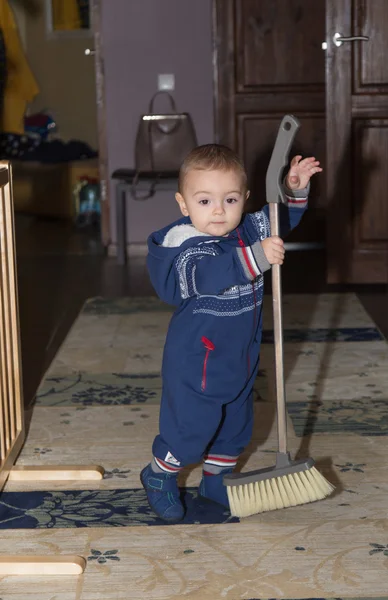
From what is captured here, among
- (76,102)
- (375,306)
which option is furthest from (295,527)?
(76,102)

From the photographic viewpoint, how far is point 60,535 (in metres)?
1.92

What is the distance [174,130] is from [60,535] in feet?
11.6

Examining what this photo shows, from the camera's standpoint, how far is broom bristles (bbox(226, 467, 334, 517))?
190 centimetres

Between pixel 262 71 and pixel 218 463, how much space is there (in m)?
3.43

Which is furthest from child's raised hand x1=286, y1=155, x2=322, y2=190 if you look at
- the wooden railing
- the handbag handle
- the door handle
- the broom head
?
the handbag handle

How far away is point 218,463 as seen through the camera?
206 centimetres

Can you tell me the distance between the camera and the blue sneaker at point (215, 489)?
6.68ft

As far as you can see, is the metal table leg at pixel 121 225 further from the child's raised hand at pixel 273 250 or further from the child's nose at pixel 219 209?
the child's raised hand at pixel 273 250

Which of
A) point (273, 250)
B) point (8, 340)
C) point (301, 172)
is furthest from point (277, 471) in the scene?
point (8, 340)

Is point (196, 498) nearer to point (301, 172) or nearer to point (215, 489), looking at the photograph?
point (215, 489)

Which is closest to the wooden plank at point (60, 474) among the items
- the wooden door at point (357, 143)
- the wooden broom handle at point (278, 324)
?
the wooden broom handle at point (278, 324)

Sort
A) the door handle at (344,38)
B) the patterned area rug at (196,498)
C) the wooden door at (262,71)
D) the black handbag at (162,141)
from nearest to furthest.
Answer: the patterned area rug at (196,498) → the door handle at (344,38) → the wooden door at (262,71) → the black handbag at (162,141)

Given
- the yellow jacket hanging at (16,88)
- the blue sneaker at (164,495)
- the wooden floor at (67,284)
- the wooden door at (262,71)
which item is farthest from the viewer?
the yellow jacket hanging at (16,88)

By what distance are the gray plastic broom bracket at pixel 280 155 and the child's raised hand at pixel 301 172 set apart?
13 cm
